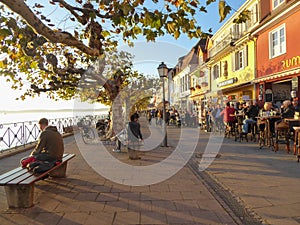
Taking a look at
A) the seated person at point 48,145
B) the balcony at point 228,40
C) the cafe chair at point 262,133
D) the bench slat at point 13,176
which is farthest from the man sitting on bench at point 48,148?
the balcony at point 228,40

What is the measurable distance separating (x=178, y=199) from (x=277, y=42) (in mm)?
13918

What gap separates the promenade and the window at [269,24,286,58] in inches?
390

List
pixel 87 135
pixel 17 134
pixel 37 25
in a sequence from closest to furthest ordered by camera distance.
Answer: pixel 37 25 < pixel 17 134 < pixel 87 135

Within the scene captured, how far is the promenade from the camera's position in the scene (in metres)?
3.82

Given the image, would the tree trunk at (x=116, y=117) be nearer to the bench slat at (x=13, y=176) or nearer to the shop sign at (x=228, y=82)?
the bench slat at (x=13, y=176)

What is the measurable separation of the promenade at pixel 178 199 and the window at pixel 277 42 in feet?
32.5

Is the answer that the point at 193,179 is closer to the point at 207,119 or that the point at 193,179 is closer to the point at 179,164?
the point at 179,164

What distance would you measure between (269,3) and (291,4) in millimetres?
3875

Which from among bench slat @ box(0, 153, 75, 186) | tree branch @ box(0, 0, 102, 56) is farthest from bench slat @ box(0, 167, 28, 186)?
tree branch @ box(0, 0, 102, 56)

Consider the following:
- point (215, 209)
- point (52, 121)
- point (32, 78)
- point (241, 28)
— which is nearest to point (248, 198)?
point (215, 209)

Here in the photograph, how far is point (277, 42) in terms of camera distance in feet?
51.1

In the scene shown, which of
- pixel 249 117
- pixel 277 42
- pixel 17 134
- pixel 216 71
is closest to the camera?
pixel 17 134

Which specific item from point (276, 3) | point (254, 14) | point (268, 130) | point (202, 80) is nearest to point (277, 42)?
point (276, 3)

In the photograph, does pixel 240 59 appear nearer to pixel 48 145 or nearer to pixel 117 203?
pixel 48 145
